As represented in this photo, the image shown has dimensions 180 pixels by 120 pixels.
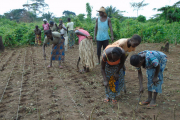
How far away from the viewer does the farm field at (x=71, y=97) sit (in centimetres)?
236

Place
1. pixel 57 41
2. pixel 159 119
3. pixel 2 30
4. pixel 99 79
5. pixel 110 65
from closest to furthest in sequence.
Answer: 1. pixel 159 119
2. pixel 110 65
3. pixel 99 79
4. pixel 57 41
5. pixel 2 30

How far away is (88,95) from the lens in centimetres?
304

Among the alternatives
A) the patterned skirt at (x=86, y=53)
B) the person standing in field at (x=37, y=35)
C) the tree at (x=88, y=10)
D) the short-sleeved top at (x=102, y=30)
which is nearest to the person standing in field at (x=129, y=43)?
the patterned skirt at (x=86, y=53)

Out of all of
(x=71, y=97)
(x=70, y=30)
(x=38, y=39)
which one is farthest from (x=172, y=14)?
(x=71, y=97)

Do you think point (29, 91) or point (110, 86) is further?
point (29, 91)

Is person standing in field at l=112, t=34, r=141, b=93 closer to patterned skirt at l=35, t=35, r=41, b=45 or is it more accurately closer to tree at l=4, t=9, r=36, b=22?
patterned skirt at l=35, t=35, r=41, b=45

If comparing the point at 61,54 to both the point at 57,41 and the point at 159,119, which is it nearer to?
the point at 57,41

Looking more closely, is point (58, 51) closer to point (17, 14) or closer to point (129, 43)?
point (129, 43)

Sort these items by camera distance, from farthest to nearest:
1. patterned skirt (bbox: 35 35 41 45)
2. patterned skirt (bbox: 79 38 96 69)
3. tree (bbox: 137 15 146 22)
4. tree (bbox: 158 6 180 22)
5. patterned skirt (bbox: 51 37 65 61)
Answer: tree (bbox: 137 15 146 22) → tree (bbox: 158 6 180 22) → patterned skirt (bbox: 35 35 41 45) → patterned skirt (bbox: 51 37 65 61) → patterned skirt (bbox: 79 38 96 69)

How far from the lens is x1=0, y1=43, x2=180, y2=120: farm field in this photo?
2359 millimetres

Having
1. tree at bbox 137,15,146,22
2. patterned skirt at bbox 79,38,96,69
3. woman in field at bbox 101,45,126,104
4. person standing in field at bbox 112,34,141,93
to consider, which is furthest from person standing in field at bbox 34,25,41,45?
tree at bbox 137,15,146,22

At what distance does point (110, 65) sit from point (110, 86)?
353 millimetres

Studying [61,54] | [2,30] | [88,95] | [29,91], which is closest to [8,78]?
[29,91]

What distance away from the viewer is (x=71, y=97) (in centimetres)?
296
